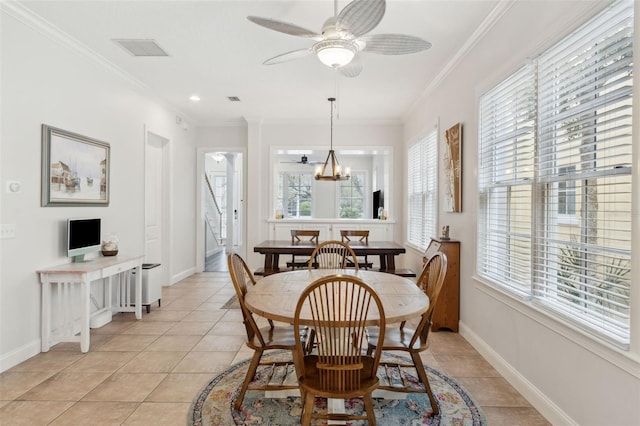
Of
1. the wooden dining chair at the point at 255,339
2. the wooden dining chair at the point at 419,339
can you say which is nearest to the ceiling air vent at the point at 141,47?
the wooden dining chair at the point at 255,339

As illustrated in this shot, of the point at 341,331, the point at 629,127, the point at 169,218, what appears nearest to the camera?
the point at 629,127

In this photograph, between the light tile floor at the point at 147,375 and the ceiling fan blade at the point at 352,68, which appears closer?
the light tile floor at the point at 147,375

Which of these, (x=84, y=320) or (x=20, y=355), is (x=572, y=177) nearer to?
(x=84, y=320)

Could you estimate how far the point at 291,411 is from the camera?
6.90 feet

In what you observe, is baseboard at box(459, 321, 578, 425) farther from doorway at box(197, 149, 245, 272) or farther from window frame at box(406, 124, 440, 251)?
doorway at box(197, 149, 245, 272)

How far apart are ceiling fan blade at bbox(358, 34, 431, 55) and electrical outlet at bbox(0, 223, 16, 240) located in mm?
2887

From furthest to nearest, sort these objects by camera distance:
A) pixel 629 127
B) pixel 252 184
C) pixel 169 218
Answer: pixel 252 184
pixel 169 218
pixel 629 127

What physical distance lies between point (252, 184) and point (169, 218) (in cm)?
147

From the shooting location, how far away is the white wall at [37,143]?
2.64 metres

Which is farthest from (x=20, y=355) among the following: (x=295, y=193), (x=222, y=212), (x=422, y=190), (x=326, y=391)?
(x=222, y=212)

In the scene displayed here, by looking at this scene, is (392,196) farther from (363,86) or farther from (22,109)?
(22,109)

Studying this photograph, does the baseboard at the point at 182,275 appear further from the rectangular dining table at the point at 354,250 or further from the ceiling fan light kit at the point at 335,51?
the ceiling fan light kit at the point at 335,51

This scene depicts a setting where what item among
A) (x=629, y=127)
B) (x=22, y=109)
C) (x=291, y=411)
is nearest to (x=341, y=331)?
(x=291, y=411)

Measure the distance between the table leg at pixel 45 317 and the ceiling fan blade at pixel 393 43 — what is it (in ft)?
10.3
